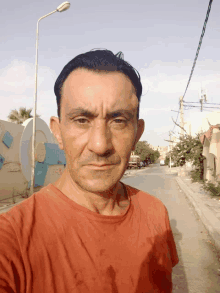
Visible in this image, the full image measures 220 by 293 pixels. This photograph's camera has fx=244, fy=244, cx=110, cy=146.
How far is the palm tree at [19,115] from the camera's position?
53.1 ft

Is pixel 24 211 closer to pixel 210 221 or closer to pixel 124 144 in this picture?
pixel 124 144

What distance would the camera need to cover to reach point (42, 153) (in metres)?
12.0

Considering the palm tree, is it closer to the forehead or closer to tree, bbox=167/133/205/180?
tree, bbox=167/133/205/180

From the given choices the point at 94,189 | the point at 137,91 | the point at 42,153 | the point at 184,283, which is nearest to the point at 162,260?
the point at 94,189

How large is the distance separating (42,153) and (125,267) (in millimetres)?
11501

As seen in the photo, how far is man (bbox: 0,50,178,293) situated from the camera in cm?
85

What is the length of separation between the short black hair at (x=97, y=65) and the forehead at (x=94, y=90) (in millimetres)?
23

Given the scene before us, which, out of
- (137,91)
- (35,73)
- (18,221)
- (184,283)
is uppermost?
(35,73)

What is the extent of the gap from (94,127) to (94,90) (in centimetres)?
16

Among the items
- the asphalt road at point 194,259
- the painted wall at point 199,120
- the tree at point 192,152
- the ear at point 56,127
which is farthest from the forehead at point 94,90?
the painted wall at point 199,120

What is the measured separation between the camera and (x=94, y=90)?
1031mm

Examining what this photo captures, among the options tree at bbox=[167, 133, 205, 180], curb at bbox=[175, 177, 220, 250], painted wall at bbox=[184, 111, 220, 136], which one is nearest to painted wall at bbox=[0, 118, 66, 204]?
curb at bbox=[175, 177, 220, 250]

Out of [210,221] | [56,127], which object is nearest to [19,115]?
[210,221]

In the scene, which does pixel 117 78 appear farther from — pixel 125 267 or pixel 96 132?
pixel 125 267
